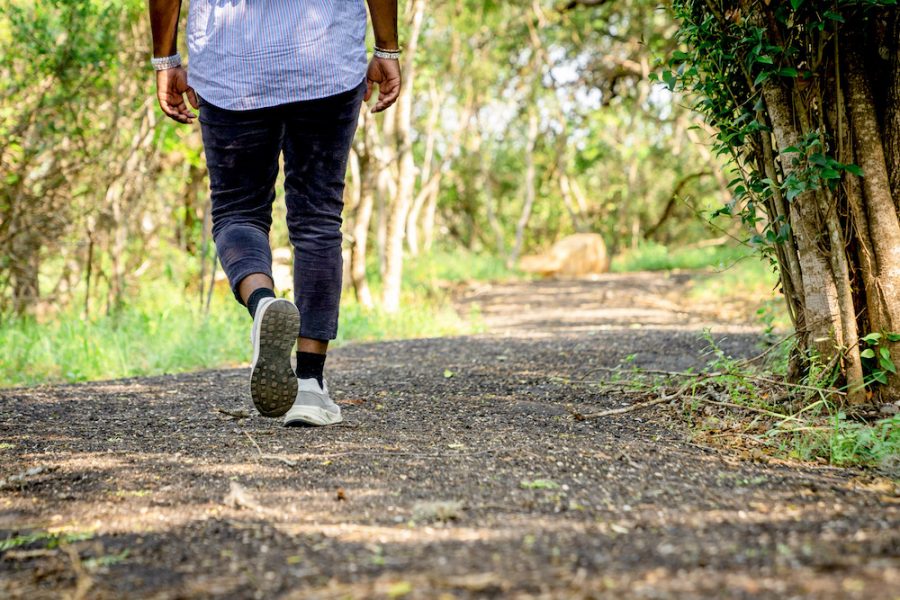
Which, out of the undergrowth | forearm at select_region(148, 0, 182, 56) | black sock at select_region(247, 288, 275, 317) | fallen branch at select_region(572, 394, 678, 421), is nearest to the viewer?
the undergrowth

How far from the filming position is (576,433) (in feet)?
9.23

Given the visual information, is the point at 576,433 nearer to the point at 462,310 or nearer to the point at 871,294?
the point at 871,294

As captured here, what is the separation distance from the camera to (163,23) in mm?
2811

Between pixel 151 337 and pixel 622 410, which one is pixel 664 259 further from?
pixel 622 410

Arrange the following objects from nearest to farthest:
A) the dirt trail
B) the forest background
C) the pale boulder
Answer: the dirt trail
the forest background
the pale boulder

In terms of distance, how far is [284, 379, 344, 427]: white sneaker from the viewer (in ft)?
9.52

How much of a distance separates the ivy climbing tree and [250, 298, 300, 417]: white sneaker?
1642 millimetres

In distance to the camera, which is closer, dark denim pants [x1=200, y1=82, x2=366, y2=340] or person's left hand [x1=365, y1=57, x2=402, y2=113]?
dark denim pants [x1=200, y1=82, x2=366, y2=340]

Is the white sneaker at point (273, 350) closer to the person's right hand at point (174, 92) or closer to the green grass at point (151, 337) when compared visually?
the person's right hand at point (174, 92)

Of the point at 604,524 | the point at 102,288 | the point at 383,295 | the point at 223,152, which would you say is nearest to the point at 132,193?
the point at 102,288

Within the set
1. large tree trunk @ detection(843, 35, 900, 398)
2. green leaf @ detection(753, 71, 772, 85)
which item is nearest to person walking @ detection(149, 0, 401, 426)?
green leaf @ detection(753, 71, 772, 85)

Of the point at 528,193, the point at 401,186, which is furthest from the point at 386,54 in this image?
the point at 528,193

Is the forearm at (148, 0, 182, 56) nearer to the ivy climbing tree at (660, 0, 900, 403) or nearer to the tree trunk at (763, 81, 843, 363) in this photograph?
the ivy climbing tree at (660, 0, 900, 403)

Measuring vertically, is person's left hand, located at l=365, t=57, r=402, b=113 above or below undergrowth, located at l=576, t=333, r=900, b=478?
above
